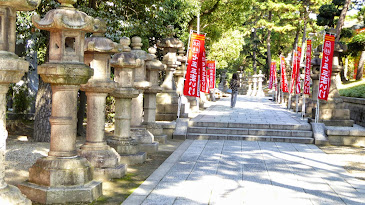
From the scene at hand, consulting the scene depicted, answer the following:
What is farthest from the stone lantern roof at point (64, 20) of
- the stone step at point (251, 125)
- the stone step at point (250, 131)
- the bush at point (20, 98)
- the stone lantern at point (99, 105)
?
the bush at point (20, 98)

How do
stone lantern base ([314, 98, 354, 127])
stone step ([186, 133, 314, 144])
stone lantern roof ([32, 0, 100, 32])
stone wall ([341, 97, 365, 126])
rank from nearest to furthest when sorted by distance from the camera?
stone lantern roof ([32, 0, 100, 32])
stone step ([186, 133, 314, 144])
stone lantern base ([314, 98, 354, 127])
stone wall ([341, 97, 365, 126])

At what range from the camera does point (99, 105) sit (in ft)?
23.3

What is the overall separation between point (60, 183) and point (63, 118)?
885 millimetres

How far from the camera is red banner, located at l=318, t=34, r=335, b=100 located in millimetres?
13508

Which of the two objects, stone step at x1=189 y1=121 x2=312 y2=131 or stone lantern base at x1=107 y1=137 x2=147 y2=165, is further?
stone step at x1=189 y1=121 x2=312 y2=131

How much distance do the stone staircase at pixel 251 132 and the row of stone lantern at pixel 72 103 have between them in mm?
5072

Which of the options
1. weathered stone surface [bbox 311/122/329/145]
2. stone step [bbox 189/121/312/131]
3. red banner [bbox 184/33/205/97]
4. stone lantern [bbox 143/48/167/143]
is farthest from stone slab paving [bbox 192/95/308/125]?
stone lantern [bbox 143/48/167/143]

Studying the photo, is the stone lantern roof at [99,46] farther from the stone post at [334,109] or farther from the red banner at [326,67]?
the stone post at [334,109]

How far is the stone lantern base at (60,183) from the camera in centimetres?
552

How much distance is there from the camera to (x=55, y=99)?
5.80 meters

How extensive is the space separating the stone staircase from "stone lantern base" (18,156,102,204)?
307 inches

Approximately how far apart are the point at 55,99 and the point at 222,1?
1908cm

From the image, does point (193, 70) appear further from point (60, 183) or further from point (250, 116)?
point (60, 183)

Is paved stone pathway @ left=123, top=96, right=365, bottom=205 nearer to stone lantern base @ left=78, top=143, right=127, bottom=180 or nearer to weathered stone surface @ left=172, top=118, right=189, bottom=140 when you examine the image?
stone lantern base @ left=78, top=143, right=127, bottom=180
